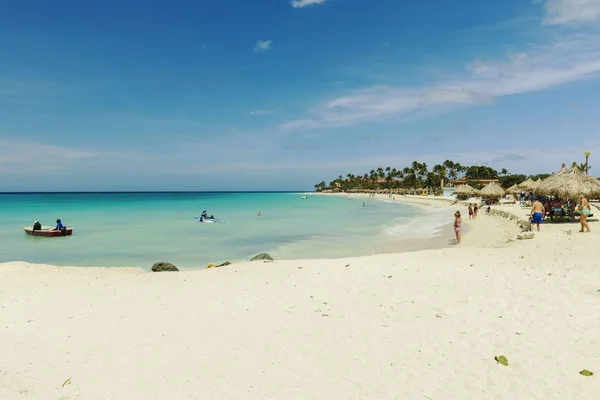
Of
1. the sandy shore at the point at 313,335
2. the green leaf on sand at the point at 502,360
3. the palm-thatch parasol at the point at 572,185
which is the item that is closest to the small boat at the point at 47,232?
the sandy shore at the point at 313,335

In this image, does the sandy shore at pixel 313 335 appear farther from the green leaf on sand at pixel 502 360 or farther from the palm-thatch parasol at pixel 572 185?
the palm-thatch parasol at pixel 572 185

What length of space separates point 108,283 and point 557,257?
1403 centimetres

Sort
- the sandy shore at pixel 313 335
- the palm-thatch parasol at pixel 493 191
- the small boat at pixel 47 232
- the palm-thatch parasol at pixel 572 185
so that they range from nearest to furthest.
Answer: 1. the sandy shore at pixel 313 335
2. the palm-thatch parasol at pixel 572 185
3. the small boat at pixel 47 232
4. the palm-thatch parasol at pixel 493 191

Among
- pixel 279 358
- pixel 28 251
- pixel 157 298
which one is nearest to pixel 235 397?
pixel 279 358

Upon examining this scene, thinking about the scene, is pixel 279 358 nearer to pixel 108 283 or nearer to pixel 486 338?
pixel 486 338

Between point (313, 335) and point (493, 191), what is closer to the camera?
point (313, 335)

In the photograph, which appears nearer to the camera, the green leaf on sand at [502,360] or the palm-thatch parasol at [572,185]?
the green leaf on sand at [502,360]

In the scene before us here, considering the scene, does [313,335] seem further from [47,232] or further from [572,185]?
[47,232]

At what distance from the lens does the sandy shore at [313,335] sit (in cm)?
471

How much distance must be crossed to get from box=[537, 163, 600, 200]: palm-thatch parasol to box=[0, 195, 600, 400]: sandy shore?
38.1ft

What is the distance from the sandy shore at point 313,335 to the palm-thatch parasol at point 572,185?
1160 cm

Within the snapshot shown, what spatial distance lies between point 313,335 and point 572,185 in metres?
20.7

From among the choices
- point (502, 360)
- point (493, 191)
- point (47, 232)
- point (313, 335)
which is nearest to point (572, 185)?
point (502, 360)

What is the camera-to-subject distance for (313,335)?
20.5 ft
